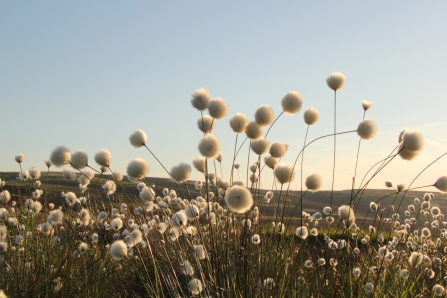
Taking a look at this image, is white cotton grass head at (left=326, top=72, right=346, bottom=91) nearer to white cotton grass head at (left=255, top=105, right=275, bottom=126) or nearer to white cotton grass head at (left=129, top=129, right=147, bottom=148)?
white cotton grass head at (left=255, top=105, right=275, bottom=126)

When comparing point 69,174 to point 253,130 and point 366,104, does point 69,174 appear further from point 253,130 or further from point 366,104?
point 366,104

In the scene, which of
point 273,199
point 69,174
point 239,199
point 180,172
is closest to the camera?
point 239,199

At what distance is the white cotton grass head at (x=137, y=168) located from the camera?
9.80 ft

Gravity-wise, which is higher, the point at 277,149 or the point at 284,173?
the point at 277,149

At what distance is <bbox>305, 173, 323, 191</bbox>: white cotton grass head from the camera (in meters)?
3.26

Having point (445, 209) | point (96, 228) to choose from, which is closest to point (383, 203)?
point (445, 209)

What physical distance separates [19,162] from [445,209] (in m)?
26.9

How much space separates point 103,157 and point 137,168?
0.35 meters

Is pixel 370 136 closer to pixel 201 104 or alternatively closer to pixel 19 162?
pixel 201 104

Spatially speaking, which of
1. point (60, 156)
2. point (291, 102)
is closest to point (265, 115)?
point (291, 102)

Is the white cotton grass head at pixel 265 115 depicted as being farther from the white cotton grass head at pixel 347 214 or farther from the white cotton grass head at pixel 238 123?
the white cotton grass head at pixel 347 214

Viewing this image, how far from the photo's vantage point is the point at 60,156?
3150 mm

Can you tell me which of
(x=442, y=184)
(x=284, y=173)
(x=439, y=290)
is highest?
(x=284, y=173)

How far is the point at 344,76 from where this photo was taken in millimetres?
3861
